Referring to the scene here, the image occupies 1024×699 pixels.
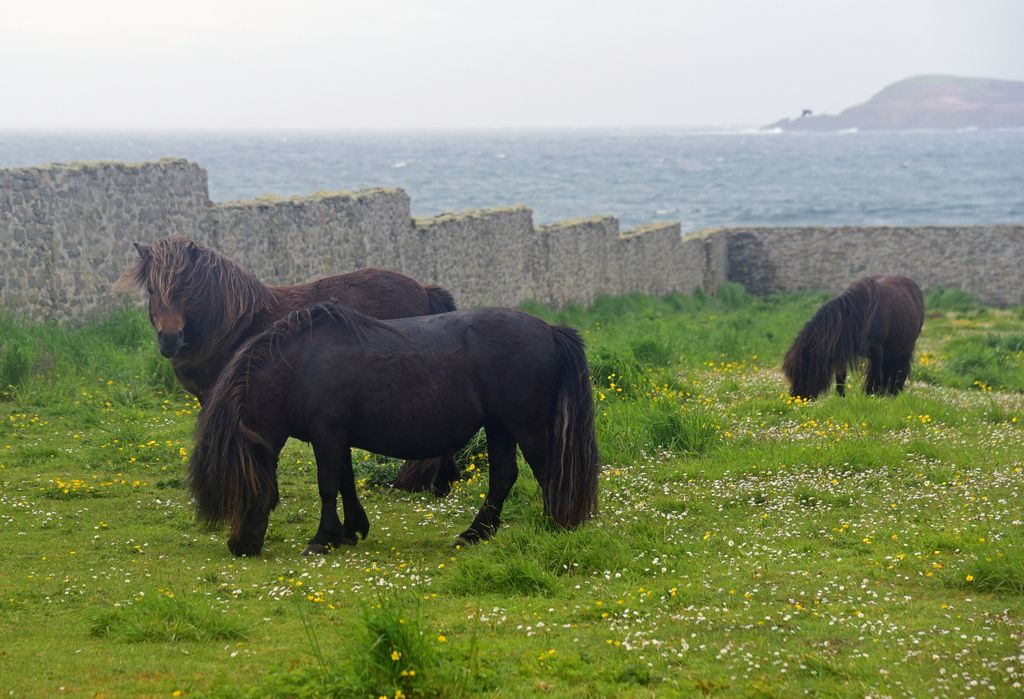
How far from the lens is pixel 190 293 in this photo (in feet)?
26.4

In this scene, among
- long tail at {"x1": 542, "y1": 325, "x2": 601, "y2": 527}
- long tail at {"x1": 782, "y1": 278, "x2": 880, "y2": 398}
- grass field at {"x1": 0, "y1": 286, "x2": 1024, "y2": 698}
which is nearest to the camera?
grass field at {"x1": 0, "y1": 286, "x2": 1024, "y2": 698}

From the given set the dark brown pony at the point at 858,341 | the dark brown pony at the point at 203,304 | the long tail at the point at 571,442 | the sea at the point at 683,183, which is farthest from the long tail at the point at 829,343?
the sea at the point at 683,183

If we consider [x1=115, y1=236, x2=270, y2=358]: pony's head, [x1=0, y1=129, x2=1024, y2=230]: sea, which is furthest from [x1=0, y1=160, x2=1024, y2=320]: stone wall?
[x1=0, y1=129, x2=1024, y2=230]: sea

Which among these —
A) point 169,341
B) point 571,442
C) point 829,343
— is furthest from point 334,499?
point 829,343

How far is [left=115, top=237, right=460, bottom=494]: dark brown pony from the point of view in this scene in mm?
7922

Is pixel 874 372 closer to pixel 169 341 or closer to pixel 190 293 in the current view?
pixel 190 293

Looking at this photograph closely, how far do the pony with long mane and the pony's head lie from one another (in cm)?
95

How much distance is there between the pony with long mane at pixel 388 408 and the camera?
7129 mm

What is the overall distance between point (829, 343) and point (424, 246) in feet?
23.9

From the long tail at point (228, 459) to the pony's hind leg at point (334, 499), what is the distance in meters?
0.35

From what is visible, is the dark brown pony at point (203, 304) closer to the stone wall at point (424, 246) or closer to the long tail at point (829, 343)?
Result: the long tail at point (829, 343)

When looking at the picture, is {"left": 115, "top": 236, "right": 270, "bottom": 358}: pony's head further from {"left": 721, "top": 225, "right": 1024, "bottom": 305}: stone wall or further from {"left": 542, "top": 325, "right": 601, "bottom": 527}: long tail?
{"left": 721, "top": 225, "right": 1024, "bottom": 305}: stone wall

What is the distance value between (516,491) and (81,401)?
5532mm

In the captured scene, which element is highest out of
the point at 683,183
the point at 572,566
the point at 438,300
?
the point at 438,300
